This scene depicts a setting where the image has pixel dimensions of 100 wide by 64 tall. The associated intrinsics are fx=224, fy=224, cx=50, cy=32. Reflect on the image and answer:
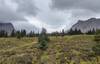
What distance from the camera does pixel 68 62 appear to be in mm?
81312

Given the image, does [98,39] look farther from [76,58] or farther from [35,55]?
[35,55]

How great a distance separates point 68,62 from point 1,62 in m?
25.6

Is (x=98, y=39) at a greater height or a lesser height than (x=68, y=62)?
greater

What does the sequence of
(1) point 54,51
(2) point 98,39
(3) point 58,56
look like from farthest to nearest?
(2) point 98,39 → (1) point 54,51 → (3) point 58,56

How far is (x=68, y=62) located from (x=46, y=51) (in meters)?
18.2

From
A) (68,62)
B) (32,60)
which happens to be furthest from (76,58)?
(32,60)

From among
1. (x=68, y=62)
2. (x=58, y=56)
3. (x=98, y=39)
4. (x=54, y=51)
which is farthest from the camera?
(x=98, y=39)

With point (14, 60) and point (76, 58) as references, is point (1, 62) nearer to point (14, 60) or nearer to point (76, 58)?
point (14, 60)

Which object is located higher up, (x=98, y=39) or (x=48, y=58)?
(x=98, y=39)

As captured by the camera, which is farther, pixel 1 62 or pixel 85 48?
pixel 85 48

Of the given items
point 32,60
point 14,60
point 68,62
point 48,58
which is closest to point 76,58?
point 68,62

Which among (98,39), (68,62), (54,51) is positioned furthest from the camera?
(98,39)

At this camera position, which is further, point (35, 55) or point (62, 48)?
point (62, 48)

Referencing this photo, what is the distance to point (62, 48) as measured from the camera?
3888 inches
